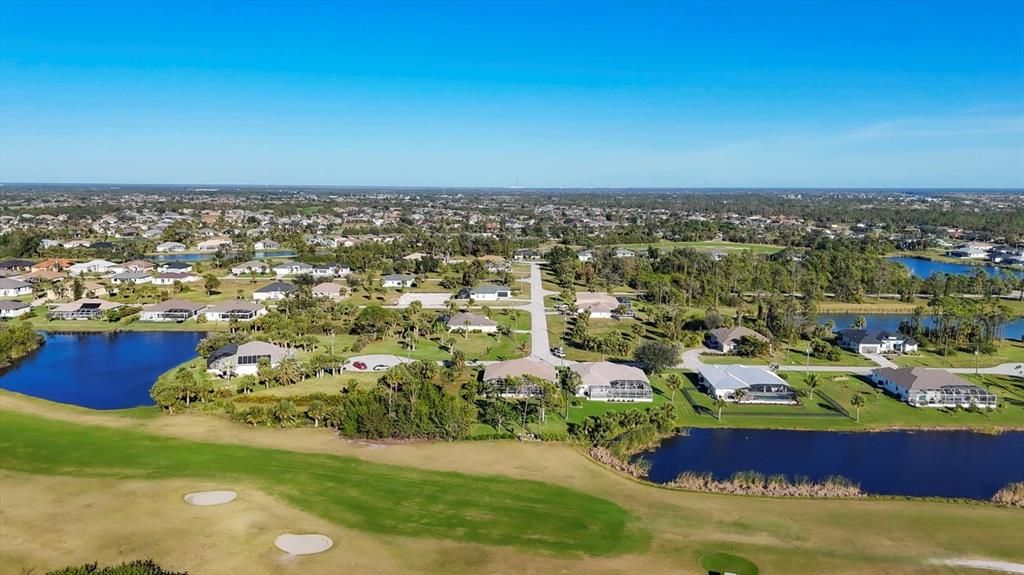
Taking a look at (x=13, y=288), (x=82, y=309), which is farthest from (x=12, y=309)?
(x=13, y=288)

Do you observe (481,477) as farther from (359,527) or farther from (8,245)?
(8,245)

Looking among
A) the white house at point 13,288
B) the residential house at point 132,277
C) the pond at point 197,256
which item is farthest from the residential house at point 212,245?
the white house at point 13,288

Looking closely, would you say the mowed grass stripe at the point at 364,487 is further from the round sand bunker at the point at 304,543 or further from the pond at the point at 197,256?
the pond at the point at 197,256

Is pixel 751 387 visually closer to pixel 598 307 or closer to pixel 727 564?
pixel 727 564

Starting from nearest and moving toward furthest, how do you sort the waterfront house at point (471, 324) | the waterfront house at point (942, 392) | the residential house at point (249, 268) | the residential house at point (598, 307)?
the waterfront house at point (942, 392) < the waterfront house at point (471, 324) < the residential house at point (598, 307) < the residential house at point (249, 268)

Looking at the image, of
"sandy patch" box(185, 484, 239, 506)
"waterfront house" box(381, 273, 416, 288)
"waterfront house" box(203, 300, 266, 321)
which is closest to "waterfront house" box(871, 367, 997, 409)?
"sandy patch" box(185, 484, 239, 506)

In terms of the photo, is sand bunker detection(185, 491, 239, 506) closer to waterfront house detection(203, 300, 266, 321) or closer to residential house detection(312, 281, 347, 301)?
waterfront house detection(203, 300, 266, 321)
